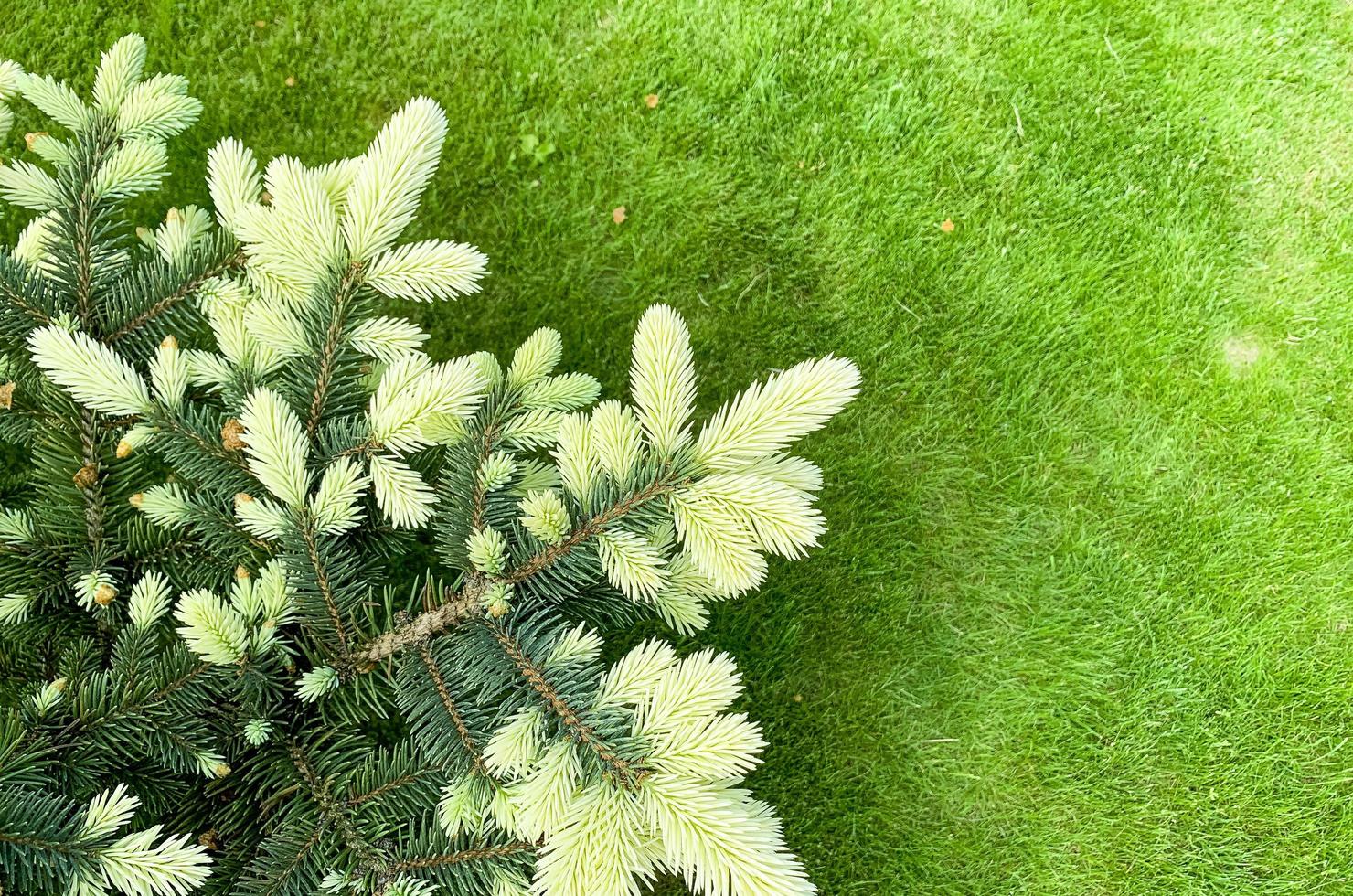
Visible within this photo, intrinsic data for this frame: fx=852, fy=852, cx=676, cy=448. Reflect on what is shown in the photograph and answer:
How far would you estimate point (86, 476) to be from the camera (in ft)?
4.16

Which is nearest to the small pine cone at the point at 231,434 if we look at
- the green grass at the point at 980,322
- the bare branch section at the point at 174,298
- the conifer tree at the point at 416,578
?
the conifer tree at the point at 416,578

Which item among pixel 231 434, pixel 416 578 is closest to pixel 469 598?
pixel 416 578

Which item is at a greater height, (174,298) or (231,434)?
(174,298)

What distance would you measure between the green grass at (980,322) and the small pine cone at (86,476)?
3.10 feet

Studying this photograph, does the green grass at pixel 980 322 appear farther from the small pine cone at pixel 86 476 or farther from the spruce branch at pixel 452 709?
the spruce branch at pixel 452 709

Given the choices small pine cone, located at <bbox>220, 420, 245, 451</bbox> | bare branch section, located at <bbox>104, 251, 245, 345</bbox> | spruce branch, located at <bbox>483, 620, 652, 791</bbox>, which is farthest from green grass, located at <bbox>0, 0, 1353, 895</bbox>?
spruce branch, located at <bbox>483, 620, 652, 791</bbox>

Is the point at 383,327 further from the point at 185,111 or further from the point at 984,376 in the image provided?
the point at 984,376

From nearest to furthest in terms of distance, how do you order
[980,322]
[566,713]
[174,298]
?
[566,713]
[174,298]
[980,322]

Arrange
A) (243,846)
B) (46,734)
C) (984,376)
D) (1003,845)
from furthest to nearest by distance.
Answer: (984,376)
(1003,845)
(243,846)
(46,734)

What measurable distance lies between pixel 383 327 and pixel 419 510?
0.25m

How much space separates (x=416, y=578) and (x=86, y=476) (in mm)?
556

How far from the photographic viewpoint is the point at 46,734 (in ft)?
3.53

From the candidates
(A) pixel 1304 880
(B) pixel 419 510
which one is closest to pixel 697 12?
(B) pixel 419 510

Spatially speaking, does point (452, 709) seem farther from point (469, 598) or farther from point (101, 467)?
point (101, 467)
